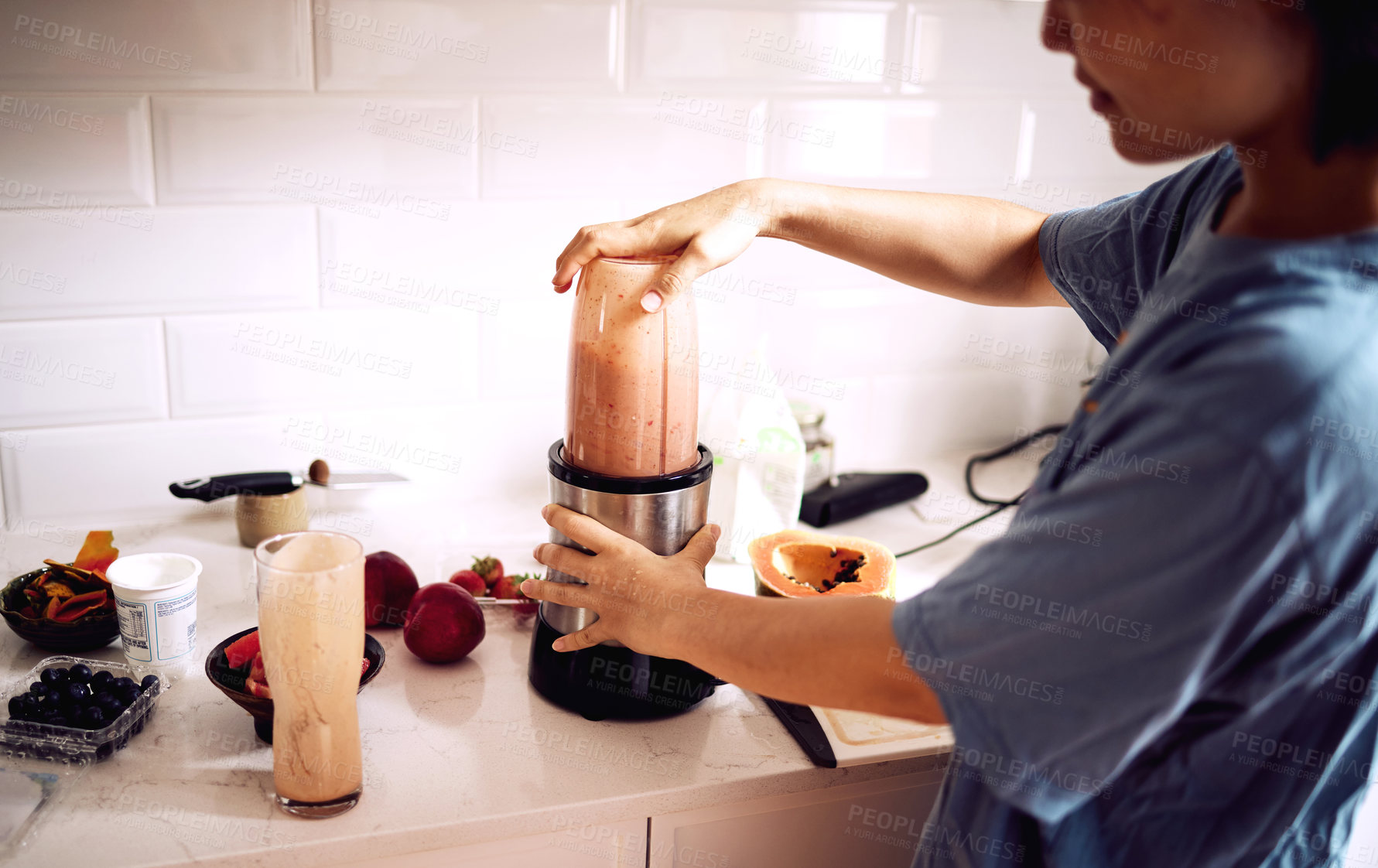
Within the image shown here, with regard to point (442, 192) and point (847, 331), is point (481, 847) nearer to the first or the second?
point (442, 192)

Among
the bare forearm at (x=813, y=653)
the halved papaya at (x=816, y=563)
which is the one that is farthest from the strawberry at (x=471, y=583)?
the bare forearm at (x=813, y=653)

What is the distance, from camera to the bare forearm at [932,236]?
0.99m

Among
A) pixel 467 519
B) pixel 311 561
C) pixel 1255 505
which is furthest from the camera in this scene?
pixel 467 519

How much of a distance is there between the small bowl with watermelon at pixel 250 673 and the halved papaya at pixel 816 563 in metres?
0.36

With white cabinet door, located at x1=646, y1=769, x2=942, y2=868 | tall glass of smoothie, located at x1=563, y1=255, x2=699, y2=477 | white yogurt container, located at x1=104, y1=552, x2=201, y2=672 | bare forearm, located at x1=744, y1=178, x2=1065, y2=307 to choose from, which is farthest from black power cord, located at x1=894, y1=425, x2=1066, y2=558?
white yogurt container, located at x1=104, y1=552, x2=201, y2=672

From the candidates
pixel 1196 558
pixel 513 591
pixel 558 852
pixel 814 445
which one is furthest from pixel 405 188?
pixel 1196 558

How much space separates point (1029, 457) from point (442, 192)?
931mm

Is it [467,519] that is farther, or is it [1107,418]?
[467,519]

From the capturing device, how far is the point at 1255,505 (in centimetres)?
51

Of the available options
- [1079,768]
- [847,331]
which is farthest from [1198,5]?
[847,331]

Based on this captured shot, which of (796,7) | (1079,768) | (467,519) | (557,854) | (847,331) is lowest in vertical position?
(557,854)

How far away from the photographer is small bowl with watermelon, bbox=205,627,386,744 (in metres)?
0.81

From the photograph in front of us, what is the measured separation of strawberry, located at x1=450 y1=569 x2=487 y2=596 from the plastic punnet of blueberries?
1.00 feet

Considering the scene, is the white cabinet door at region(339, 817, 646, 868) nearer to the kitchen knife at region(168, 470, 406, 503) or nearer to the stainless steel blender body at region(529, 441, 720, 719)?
the stainless steel blender body at region(529, 441, 720, 719)
